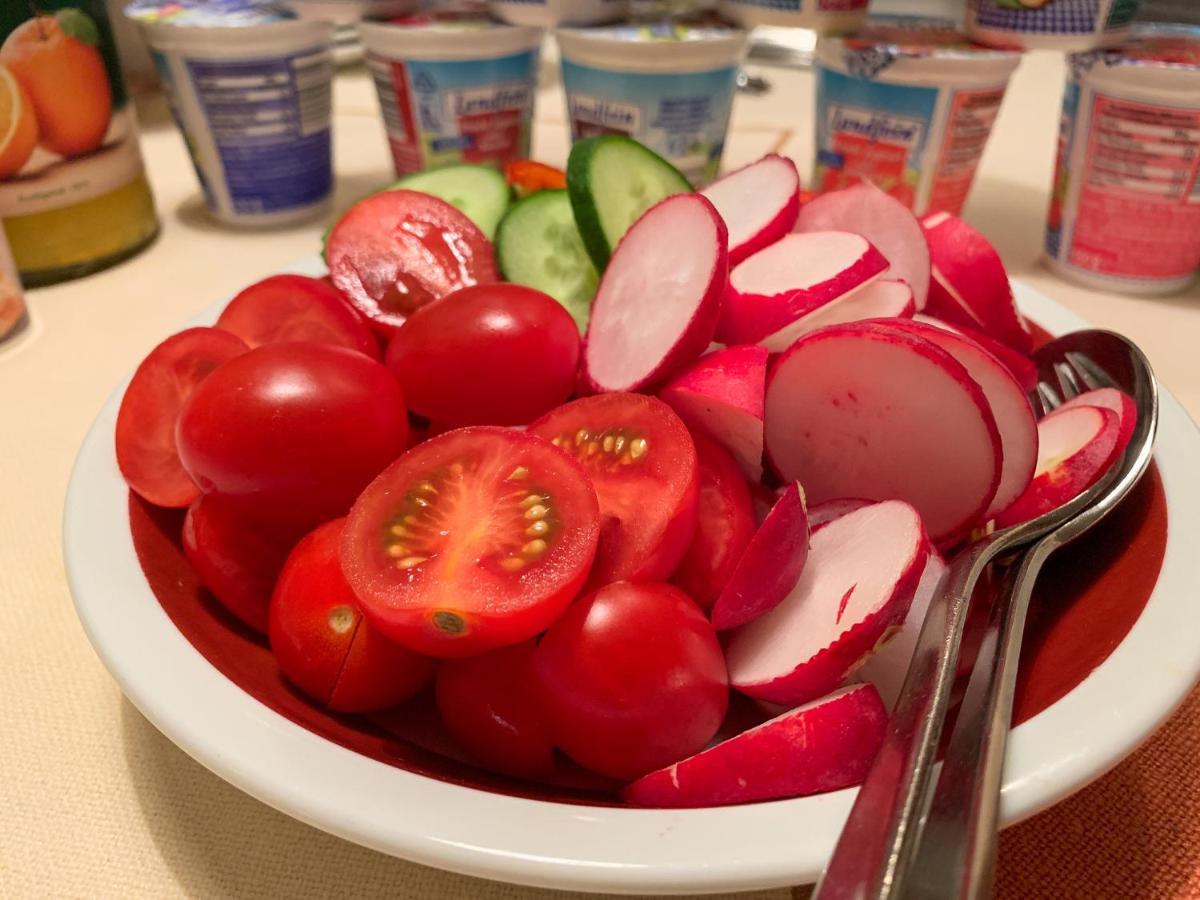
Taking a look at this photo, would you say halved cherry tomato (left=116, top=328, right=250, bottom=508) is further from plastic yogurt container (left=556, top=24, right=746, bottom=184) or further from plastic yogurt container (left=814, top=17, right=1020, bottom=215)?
plastic yogurt container (left=814, top=17, right=1020, bottom=215)

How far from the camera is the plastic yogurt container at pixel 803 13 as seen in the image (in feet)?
4.13

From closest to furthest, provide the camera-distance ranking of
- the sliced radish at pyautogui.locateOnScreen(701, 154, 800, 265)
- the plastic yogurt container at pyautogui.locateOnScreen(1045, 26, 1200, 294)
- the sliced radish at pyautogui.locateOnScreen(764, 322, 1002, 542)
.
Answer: the sliced radish at pyautogui.locateOnScreen(764, 322, 1002, 542), the sliced radish at pyautogui.locateOnScreen(701, 154, 800, 265), the plastic yogurt container at pyautogui.locateOnScreen(1045, 26, 1200, 294)

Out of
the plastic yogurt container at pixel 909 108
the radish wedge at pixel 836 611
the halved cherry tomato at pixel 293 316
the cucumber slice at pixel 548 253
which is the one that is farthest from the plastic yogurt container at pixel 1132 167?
the halved cherry tomato at pixel 293 316

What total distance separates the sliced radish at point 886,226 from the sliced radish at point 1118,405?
149mm

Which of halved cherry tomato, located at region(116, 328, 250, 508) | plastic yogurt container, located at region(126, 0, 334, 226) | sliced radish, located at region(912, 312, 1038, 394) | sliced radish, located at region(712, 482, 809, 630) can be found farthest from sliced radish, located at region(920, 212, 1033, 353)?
plastic yogurt container, located at region(126, 0, 334, 226)

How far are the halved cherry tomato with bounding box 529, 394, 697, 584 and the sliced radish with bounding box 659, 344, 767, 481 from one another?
30 millimetres

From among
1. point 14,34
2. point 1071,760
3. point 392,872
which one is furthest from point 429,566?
point 14,34

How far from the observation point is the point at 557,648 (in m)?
0.50

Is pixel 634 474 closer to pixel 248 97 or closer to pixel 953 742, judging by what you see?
pixel 953 742

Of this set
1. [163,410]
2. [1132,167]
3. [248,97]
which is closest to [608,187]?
[163,410]

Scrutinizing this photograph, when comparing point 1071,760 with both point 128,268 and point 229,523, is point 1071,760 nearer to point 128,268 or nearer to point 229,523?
point 229,523

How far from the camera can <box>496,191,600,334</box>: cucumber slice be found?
83 centimetres

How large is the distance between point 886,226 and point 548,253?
0.30 m

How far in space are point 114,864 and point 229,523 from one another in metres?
0.21
